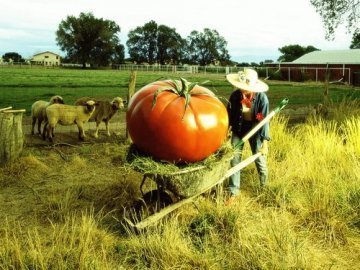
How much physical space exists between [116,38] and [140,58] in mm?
19072

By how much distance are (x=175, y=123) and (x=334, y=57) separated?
52785 mm

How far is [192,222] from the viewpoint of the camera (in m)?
4.91

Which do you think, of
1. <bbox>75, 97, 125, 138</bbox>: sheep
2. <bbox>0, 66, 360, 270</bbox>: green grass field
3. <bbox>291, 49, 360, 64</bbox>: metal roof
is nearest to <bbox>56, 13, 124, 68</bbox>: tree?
<bbox>291, 49, 360, 64</bbox>: metal roof

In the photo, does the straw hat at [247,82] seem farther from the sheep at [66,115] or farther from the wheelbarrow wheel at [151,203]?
the sheep at [66,115]

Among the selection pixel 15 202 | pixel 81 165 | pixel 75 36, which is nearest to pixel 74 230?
pixel 15 202

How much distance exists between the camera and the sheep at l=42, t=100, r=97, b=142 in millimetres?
10484

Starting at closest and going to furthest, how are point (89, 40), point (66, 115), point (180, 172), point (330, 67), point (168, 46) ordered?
point (180, 172)
point (66, 115)
point (330, 67)
point (89, 40)
point (168, 46)

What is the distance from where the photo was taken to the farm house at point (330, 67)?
43281 millimetres

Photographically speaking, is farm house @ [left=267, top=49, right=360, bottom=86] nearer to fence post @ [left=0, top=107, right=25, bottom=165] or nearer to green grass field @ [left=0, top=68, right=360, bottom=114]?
green grass field @ [left=0, top=68, right=360, bottom=114]

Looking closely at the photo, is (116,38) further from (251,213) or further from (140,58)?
(251,213)

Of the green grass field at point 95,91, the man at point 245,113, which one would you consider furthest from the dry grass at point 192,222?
the green grass field at point 95,91

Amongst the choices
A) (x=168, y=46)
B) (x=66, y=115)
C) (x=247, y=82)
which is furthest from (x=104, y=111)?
(x=168, y=46)

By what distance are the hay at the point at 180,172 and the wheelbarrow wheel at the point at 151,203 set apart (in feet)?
1.96

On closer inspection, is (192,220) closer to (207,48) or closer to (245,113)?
(245,113)
